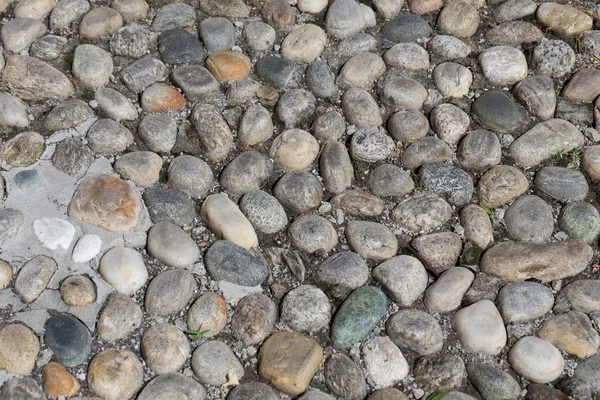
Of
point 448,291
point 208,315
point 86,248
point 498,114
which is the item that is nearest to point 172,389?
point 208,315

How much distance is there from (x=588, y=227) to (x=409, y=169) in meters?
0.62

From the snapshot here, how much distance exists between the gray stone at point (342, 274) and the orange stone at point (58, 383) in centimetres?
78

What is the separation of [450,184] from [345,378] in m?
0.79

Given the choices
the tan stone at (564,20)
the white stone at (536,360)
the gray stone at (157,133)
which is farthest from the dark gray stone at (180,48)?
the white stone at (536,360)

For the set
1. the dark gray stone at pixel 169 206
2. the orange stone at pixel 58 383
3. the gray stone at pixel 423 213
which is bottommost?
the orange stone at pixel 58 383

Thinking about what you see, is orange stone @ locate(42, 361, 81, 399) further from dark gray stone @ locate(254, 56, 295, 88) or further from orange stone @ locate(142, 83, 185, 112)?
dark gray stone @ locate(254, 56, 295, 88)

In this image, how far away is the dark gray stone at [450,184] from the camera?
2.35 m

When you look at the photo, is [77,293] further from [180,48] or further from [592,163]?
[592,163]

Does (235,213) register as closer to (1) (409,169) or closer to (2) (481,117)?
(1) (409,169)

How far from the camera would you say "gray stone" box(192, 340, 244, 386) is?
1.95 meters

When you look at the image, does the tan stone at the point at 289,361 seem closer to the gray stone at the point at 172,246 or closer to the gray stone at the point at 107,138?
the gray stone at the point at 172,246

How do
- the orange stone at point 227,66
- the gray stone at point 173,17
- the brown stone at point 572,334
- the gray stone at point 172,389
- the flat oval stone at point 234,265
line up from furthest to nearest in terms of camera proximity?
1. the gray stone at point 173,17
2. the orange stone at point 227,66
3. the flat oval stone at point 234,265
4. the brown stone at point 572,334
5. the gray stone at point 172,389

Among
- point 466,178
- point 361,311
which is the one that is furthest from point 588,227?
point 361,311

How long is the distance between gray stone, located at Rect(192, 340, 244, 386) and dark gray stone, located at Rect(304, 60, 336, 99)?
1.09m
